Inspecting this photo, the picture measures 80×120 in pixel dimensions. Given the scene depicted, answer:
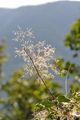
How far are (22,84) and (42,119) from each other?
39485 mm

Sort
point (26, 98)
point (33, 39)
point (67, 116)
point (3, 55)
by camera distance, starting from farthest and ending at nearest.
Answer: point (3, 55) → point (26, 98) → point (33, 39) → point (67, 116)

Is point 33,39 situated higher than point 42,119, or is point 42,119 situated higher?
point 33,39

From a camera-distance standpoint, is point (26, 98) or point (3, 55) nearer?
point (26, 98)

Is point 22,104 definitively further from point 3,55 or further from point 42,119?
point 42,119

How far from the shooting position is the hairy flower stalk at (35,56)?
2.14 metres

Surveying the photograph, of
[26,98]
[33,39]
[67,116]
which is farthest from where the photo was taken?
[26,98]

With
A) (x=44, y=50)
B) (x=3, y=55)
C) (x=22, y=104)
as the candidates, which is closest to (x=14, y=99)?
(x=22, y=104)

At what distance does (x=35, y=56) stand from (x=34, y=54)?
0.5 inches

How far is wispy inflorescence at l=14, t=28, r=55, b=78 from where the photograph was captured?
2.14 meters

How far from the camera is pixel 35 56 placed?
2.18m

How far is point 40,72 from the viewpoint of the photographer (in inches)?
84.9

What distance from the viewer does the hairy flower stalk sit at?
2.14m

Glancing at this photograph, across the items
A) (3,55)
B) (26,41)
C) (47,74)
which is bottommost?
(47,74)

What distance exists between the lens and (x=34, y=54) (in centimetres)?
219
